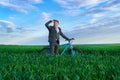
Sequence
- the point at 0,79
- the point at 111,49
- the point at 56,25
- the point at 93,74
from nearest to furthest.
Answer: the point at 0,79 < the point at 93,74 < the point at 56,25 < the point at 111,49

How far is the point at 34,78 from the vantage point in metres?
8.45

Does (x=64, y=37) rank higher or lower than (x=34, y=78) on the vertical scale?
higher

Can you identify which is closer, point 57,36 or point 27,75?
point 27,75

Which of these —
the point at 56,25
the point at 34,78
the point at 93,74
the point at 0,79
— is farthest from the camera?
the point at 56,25

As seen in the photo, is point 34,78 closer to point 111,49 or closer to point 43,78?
point 43,78

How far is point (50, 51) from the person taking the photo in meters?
22.0

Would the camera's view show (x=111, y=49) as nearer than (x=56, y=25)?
No

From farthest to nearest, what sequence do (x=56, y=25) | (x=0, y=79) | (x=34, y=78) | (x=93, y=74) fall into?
(x=56, y=25) → (x=93, y=74) → (x=34, y=78) → (x=0, y=79)

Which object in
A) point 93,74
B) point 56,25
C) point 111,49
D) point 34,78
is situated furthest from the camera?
point 111,49

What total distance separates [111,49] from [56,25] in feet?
40.5

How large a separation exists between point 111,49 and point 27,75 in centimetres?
2469

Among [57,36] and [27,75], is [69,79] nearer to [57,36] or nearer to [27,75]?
[27,75]

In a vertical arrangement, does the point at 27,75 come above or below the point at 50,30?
below

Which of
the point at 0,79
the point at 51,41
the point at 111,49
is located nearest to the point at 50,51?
the point at 51,41
